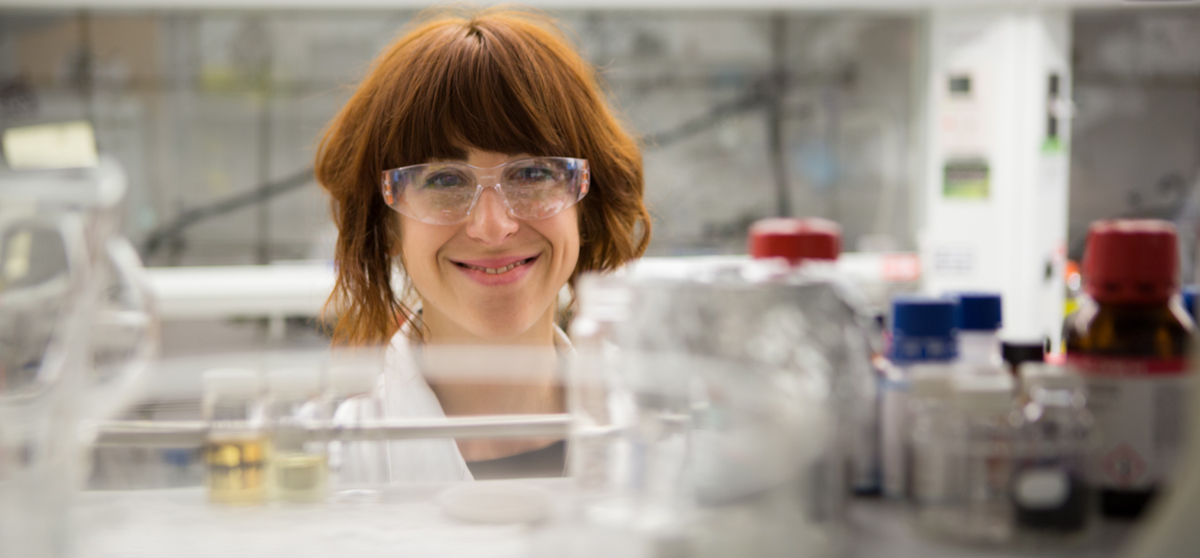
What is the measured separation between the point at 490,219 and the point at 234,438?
1.87ft

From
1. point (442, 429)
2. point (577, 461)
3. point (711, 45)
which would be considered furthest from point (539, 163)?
point (711, 45)

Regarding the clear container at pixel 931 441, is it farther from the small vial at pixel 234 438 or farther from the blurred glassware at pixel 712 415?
the small vial at pixel 234 438

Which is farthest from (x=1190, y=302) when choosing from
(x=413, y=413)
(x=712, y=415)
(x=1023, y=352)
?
(x=413, y=413)

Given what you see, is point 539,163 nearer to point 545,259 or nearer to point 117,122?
point 545,259

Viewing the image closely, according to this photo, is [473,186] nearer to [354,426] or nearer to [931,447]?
[354,426]

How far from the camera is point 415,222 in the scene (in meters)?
1.31

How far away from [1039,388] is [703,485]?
9.5 inches

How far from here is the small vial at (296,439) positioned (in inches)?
27.8

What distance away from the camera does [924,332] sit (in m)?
0.62

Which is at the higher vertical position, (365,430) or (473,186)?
(473,186)

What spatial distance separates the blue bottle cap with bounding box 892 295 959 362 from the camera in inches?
24.1

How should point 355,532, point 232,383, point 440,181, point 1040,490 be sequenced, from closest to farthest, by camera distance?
point 1040,490
point 355,532
point 232,383
point 440,181

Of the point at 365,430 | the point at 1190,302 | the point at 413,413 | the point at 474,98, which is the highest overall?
the point at 474,98

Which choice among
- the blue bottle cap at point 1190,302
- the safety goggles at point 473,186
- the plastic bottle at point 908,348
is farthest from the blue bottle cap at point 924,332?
the safety goggles at point 473,186
